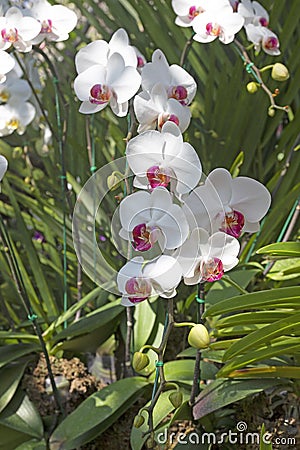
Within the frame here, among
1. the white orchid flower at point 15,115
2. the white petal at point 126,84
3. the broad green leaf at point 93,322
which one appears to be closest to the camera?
the white petal at point 126,84

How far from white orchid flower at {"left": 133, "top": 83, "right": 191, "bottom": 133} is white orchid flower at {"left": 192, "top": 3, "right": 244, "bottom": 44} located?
0.17 meters

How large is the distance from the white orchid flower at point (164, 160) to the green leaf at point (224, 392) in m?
0.27

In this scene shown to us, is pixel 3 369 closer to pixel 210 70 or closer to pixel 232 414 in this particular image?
pixel 232 414

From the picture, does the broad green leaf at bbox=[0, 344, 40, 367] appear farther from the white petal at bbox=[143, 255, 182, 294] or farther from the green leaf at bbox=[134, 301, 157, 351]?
the white petal at bbox=[143, 255, 182, 294]

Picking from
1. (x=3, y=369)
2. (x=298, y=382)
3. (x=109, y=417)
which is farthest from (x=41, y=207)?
(x=298, y=382)

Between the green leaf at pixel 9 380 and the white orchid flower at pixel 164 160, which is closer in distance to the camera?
the white orchid flower at pixel 164 160

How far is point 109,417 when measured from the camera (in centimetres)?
80

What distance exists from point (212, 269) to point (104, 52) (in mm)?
287

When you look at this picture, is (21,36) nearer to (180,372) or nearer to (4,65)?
(4,65)

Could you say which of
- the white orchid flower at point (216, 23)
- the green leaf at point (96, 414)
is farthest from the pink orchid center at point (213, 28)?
the green leaf at point (96, 414)

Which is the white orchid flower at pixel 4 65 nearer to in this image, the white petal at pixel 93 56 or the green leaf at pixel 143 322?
the white petal at pixel 93 56

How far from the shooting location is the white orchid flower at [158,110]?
0.64m

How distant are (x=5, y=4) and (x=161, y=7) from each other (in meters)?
0.31

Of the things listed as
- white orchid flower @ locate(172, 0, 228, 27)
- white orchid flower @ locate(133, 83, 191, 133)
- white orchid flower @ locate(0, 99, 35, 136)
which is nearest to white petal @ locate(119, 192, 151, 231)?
white orchid flower @ locate(133, 83, 191, 133)
